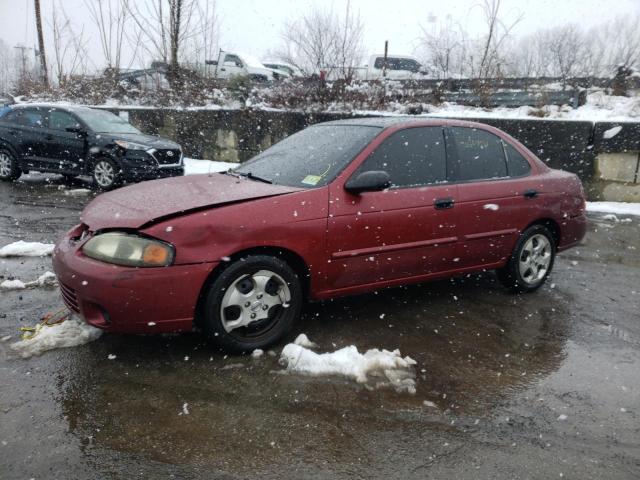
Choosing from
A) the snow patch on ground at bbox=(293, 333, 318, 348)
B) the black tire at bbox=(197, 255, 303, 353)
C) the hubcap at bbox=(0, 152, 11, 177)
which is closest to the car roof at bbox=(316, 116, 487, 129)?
the black tire at bbox=(197, 255, 303, 353)

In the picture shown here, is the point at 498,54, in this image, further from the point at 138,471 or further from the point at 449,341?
the point at 138,471

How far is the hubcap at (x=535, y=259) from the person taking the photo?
4535mm

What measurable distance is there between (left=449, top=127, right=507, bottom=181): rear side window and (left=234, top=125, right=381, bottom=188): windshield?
75 cm

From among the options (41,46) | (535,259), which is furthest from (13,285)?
(41,46)

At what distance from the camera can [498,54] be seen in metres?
13.0

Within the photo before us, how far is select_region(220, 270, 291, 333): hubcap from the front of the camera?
311 cm

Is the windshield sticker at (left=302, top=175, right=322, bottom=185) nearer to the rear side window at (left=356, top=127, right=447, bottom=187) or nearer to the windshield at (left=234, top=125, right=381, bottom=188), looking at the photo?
the windshield at (left=234, top=125, right=381, bottom=188)

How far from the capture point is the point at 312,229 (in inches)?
130

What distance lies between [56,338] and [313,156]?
7.15 feet

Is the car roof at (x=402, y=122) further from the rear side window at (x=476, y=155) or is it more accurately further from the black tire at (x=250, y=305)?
the black tire at (x=250, y=305)

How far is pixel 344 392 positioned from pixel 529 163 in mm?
2940

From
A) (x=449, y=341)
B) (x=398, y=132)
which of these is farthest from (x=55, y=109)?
(x=449, y=341)

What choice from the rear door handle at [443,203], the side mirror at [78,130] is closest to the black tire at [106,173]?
the side mirror at [78,130]

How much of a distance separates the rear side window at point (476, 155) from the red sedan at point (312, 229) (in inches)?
0.5
